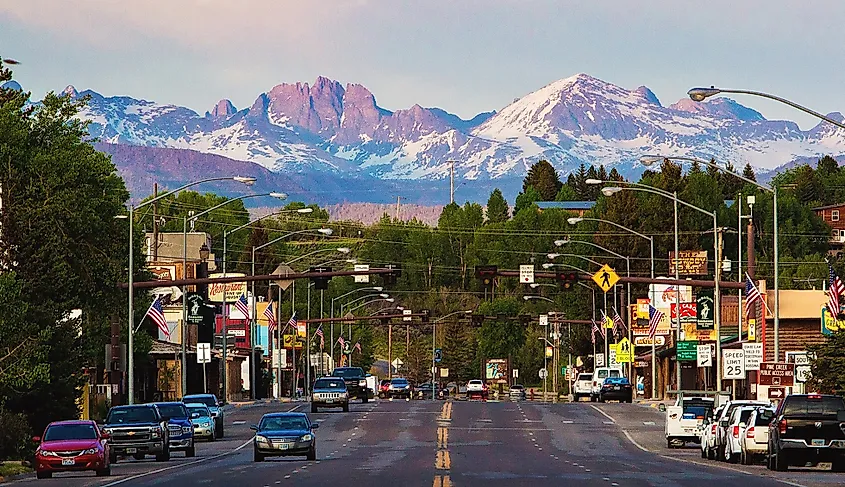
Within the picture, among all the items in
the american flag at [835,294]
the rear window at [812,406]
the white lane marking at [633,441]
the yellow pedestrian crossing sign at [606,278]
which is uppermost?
the yellow pedestrian crossing sign at [606,278]

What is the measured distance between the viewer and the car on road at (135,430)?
45438 mm

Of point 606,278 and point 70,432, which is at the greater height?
point 606,278

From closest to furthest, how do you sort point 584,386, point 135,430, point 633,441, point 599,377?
point 135,430, point 633,441, point 599,377, point 584,386

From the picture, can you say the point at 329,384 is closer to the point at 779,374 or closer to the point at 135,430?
the point at 779,374

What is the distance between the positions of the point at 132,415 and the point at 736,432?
17.2 metres

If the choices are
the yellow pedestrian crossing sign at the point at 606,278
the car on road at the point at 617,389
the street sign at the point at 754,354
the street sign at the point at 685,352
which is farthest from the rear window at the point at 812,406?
the car on road at the point at 617,389

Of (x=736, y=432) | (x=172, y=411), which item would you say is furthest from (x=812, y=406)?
(x=172, y=411)

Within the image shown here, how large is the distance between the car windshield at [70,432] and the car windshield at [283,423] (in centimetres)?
657

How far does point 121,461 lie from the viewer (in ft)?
160

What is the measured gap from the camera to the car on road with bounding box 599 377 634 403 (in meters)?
93.4

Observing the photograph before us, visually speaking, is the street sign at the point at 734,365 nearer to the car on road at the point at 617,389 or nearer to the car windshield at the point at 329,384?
the car windshield at the point at 329,384

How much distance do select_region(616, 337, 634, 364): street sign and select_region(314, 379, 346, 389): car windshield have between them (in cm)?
1940

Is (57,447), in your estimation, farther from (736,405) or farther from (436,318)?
(436,318)

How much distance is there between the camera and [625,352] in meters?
91.9
